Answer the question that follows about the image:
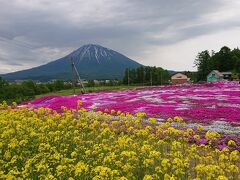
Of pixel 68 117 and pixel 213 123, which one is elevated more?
pixel 68 117

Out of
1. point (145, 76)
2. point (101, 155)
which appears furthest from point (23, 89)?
point (101, 155)

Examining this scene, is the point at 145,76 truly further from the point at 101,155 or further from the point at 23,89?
the point at 101,155

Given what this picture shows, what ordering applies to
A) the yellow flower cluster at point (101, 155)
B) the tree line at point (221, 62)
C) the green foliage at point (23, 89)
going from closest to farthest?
the yellow flower cluster at point (101, 155), the green foliage at point (23, 89), the tree line at point (221, 62)

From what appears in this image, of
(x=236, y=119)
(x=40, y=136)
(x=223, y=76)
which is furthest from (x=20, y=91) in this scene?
(x=40, y=136)

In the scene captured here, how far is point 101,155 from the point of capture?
34.4ft

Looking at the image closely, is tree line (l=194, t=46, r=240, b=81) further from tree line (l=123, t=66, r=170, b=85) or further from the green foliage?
the green foliage

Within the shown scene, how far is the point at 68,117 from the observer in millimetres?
15625

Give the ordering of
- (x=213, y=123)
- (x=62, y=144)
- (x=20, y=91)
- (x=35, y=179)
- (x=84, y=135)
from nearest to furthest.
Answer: (x=35, y=179)
(x=62, y=144)
(x=84, y=135)
(x=213, y=123)
(x=20, y=91)

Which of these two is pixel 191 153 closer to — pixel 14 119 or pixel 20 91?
pixel 14 119

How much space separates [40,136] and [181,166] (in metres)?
5.93

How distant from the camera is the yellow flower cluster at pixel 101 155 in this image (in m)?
9.19

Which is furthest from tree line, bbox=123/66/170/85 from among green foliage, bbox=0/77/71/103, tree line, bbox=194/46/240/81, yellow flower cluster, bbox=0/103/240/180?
yellow flower cluster, bbox=0/103/240/180

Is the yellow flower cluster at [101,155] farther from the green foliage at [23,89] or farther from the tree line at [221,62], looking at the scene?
the tree line at [221,62]

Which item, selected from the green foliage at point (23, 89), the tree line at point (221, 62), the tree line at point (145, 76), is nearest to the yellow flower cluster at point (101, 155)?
the green foliage at point (23, 89)
